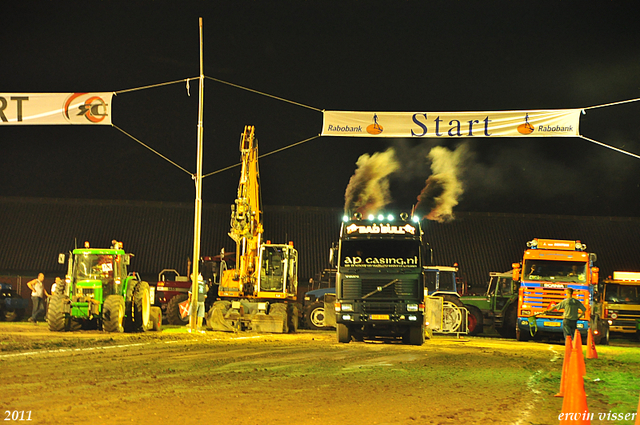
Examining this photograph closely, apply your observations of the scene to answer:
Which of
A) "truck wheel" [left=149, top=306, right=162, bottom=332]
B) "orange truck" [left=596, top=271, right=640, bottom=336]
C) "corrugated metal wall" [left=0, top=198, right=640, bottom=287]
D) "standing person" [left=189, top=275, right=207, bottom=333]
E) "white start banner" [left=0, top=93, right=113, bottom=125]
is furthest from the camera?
"corrugated metal wall" [left=0, top=198, right=640, bottom=287]

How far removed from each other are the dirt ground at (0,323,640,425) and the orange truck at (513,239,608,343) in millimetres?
6625

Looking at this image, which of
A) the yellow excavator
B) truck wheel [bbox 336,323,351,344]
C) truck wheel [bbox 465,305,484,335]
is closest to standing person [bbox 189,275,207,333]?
the yellow excavator

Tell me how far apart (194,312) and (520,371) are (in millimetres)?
13193

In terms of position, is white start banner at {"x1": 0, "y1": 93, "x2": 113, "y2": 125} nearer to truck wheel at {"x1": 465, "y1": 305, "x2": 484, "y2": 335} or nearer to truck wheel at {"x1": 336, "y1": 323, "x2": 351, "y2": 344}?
truck wheel at {"x1": 336, "y1": 323, "x2": 351, "y2": 344}

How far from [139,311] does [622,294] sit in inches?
778

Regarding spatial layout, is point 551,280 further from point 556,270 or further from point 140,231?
point 140,231

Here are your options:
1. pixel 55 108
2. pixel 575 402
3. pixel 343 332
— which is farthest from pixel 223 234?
pixel 575 402

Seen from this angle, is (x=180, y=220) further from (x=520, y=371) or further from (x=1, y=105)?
(x=520, y=371)

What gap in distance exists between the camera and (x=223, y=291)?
1085 inches

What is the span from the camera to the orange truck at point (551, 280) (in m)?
26.1

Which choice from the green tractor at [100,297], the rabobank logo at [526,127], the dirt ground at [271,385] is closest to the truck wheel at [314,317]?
the green tractor at [100,297]

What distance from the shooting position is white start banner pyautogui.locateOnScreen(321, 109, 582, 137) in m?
22.8

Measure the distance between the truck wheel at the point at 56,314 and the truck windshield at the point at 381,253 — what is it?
29.8 ft

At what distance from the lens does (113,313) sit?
2380 centimetres
